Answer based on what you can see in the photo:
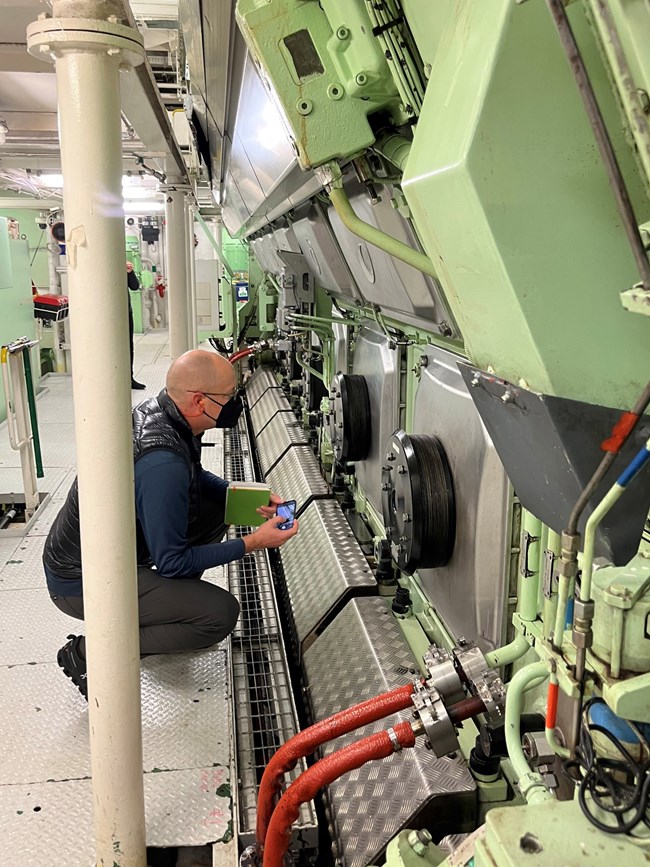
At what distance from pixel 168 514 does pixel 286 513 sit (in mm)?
529

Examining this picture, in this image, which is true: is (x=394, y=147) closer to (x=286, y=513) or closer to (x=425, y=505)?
(x=425, y=505)

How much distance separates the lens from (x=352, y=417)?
4090mm

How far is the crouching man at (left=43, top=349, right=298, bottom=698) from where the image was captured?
2549mm

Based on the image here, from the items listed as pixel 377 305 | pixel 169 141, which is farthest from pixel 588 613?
pixel 169 141

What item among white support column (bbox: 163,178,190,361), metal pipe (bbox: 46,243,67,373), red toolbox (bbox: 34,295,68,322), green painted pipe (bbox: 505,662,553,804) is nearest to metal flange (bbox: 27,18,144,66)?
green painted pipe (bbox: 505,662,553,804)

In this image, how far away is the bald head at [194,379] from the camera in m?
2.68

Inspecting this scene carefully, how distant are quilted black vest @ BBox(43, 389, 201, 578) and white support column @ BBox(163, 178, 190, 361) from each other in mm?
3164

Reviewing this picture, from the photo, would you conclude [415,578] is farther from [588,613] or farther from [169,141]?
[169,141]

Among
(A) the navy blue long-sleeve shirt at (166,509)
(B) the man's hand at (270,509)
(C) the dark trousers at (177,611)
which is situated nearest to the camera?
(A) the navy blue long-sleeve shirt at (166,509)

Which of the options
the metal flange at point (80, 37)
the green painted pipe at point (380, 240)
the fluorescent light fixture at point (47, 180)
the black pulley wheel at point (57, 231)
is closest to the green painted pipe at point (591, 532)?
the green painted pipe at point (380, 240)

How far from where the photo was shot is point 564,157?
1058mm

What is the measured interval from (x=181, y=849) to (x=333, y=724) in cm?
76

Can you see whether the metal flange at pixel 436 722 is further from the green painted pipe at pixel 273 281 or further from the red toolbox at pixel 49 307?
the red toolbox at pixel 49 307

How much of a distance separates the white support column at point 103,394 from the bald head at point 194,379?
957 mm
